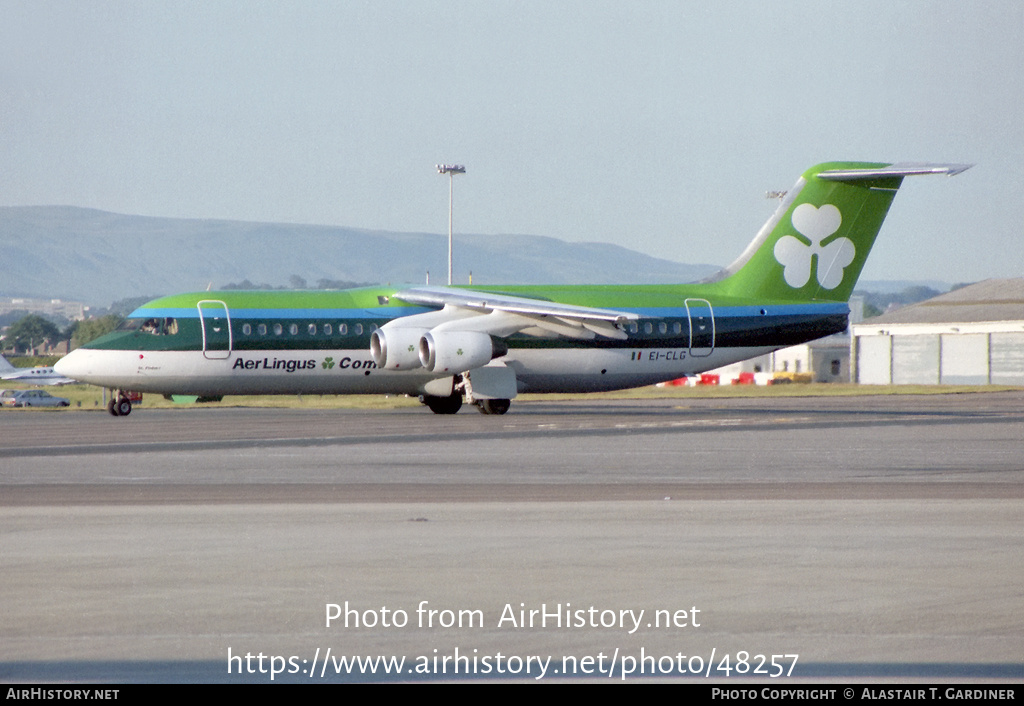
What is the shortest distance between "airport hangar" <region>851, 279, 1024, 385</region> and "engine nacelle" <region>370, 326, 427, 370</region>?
4935 centimetres

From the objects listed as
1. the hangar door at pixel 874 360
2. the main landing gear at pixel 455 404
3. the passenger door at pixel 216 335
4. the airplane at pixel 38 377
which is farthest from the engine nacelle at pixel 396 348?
the airplane at pixel 38 377

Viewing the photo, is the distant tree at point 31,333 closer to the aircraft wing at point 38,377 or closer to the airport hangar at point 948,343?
the aircraft wing at point 38,377

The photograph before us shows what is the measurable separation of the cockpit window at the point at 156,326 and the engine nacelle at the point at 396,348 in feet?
18.7

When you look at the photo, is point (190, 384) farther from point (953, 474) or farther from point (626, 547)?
point (626, 547)

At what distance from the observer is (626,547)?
12695 millimetres

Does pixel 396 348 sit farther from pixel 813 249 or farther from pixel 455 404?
pixel 813 249

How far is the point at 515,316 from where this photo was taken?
41.7 meters

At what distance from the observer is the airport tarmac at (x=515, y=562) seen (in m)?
8.25

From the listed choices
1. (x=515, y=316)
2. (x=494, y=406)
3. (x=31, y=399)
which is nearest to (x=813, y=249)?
(x=515, y=316)

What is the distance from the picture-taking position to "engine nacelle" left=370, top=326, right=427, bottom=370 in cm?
4016

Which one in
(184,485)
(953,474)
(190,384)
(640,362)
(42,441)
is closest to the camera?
(184,485)

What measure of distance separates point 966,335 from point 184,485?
70.5m

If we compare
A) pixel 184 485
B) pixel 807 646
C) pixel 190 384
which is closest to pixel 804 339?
pixel 190 384

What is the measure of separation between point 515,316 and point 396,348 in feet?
12.7
